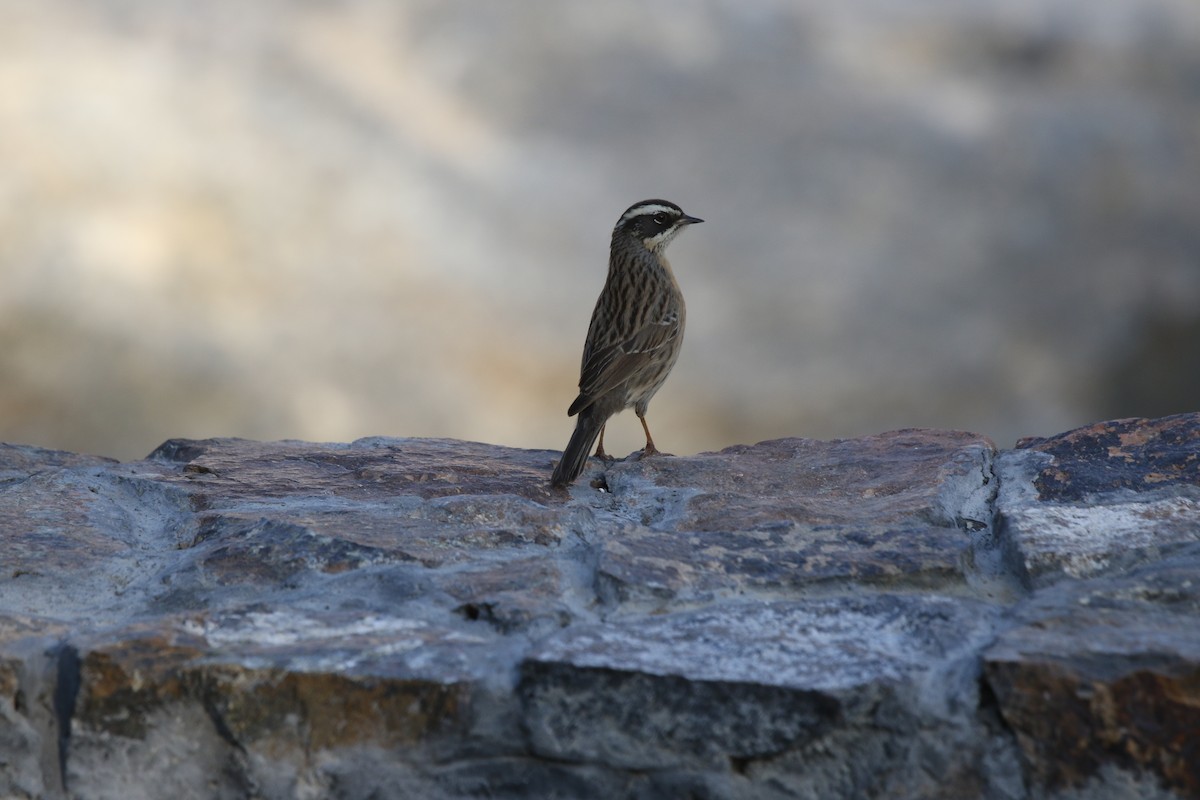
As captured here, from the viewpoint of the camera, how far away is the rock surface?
2.38 meters

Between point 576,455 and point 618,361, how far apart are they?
1.23 m

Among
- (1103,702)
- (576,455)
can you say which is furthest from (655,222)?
(1103,702)

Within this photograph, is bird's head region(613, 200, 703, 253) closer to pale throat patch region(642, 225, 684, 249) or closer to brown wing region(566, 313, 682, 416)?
pale throat patch region(642, 225, 684, 249)

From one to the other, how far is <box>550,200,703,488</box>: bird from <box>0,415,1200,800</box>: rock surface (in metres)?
1.47

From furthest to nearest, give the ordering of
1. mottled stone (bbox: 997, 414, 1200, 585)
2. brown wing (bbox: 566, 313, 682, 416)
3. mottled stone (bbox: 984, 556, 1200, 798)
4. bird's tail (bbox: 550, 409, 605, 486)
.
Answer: brown wing (bbox: 566, 313, 682, 416) < bird's tail (bbox: 550, 409, 605, 486) < mottled stone (bbox: 997, 414, 1200, 585) < mottled stone (bbox: 984, 556, 1200, 798)

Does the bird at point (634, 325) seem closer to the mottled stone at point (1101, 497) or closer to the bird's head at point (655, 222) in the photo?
the bird's head at point (655, 222)

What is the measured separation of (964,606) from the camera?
9.00 ft

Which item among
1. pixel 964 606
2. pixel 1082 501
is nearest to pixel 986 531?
pixel 1082 501

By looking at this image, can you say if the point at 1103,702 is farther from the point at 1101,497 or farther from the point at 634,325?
the point at 634,325

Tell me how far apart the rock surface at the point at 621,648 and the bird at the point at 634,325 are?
147cm

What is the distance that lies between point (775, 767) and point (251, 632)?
46.1 inches

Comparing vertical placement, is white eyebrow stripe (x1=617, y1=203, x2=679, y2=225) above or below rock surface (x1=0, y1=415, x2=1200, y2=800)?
above

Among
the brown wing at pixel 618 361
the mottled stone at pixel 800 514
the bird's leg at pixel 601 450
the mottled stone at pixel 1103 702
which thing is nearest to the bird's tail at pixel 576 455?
the mottled stone at pixel 800 514

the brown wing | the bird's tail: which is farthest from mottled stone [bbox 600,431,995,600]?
the brown wing
